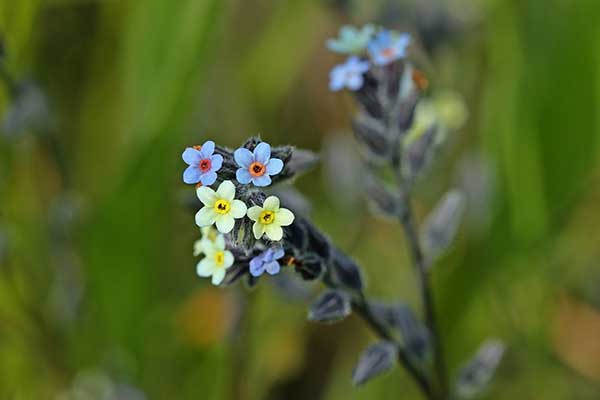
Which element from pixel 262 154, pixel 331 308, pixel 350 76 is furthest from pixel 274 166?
pixel 350 76

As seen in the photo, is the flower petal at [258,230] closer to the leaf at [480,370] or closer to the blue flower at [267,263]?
the blue flower at [267,263]

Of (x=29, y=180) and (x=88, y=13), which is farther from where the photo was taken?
(x=88, y=13)

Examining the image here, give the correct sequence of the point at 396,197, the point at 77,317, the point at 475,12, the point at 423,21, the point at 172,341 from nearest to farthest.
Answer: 1. the point at 396,197
2. the point at 77,317
3. the point at 423,21
4. the point at 172,341
5. the point at 475,12

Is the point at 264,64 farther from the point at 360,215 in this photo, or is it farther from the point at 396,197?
the point at 396,197

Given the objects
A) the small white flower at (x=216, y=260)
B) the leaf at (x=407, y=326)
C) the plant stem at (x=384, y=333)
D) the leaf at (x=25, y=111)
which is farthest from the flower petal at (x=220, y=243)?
the leaf at (x=25, y=111)

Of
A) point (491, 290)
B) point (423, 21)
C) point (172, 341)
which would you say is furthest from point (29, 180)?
point (491, 290)

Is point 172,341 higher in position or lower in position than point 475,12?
lower

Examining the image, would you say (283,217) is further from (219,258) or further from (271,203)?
(219,258)
